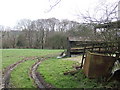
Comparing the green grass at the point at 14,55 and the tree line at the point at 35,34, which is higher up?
the tree line at the point at 35,34

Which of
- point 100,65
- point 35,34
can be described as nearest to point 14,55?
point 100,65

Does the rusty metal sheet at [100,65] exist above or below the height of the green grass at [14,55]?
above

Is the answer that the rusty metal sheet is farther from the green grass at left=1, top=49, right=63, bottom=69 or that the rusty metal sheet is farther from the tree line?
the tree line

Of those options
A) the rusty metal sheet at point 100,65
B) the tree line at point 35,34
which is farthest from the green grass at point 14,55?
the tree line at point 35,34

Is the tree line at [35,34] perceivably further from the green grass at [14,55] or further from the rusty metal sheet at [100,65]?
the rusty metal sheet at [100,65]

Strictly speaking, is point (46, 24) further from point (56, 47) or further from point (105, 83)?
point (105, 83)

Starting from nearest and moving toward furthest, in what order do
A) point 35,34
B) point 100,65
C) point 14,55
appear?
Answer: point 100,65 → point 14,55 → point 35,34

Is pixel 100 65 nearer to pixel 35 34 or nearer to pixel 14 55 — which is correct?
pixel 14 55

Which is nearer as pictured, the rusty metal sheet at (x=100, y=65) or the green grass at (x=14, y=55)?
the rusty metal sheet at (x=100, y=65)

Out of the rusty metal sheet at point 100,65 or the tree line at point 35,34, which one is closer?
the rusty metal sheet at point 100,65

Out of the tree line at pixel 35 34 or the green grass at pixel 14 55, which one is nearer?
the green grass at pixel 14 55

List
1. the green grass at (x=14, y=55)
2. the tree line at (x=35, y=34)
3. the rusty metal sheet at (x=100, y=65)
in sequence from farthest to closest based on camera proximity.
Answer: the tree line at (x=35, y=34)
the green grass at (x=14, y=55)
the rusty metal sheet at (x=100, y=65)

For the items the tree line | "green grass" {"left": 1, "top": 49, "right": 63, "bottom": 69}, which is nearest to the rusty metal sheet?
"green grass" {"left": 1, "top": 49, "right": 63, "bottom": 69}

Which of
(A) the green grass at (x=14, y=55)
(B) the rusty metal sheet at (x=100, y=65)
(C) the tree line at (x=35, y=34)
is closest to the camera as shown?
(B) the rusty metal sheet at (x=100, y=65)
